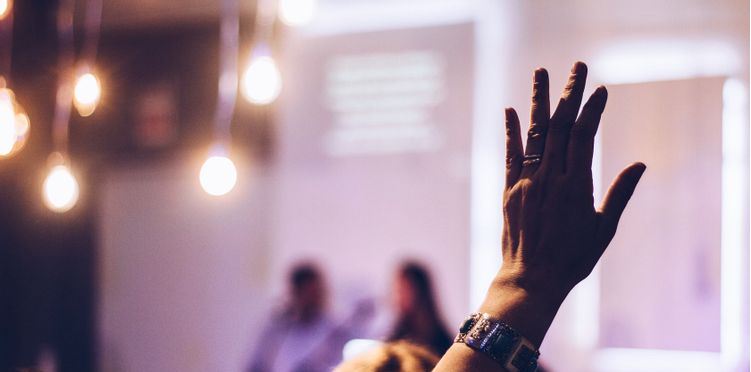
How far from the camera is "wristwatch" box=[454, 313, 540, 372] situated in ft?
2.52

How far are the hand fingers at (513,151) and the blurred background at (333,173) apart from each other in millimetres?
2422

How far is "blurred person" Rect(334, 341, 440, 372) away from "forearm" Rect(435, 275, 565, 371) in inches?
8.4

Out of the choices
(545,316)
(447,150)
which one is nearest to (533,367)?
(545,316)

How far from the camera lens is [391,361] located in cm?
102

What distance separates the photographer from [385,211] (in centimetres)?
541

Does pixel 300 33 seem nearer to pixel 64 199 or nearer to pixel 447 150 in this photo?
pixel 447 150

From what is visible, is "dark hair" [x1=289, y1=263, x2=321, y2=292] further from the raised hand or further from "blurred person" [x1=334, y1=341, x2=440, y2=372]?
the raised hand

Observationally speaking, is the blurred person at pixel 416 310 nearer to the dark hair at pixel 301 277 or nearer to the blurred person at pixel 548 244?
the dark hair at pixel 301 277

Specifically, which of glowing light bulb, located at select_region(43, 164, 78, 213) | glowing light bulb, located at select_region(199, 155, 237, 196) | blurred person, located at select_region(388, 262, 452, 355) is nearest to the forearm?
glowing light bulb, located at select_region(199, 155, 237, 196)

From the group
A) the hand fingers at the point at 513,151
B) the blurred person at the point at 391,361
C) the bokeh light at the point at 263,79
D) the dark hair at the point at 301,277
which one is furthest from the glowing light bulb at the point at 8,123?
the hand fingers at the point at 513,151

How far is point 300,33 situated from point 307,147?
889 mm

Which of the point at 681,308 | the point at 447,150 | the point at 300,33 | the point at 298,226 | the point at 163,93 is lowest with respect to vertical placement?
the point at 681,308

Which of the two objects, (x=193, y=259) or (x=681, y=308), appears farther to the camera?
(x=193, y=259)

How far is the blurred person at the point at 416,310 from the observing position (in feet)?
13.9
